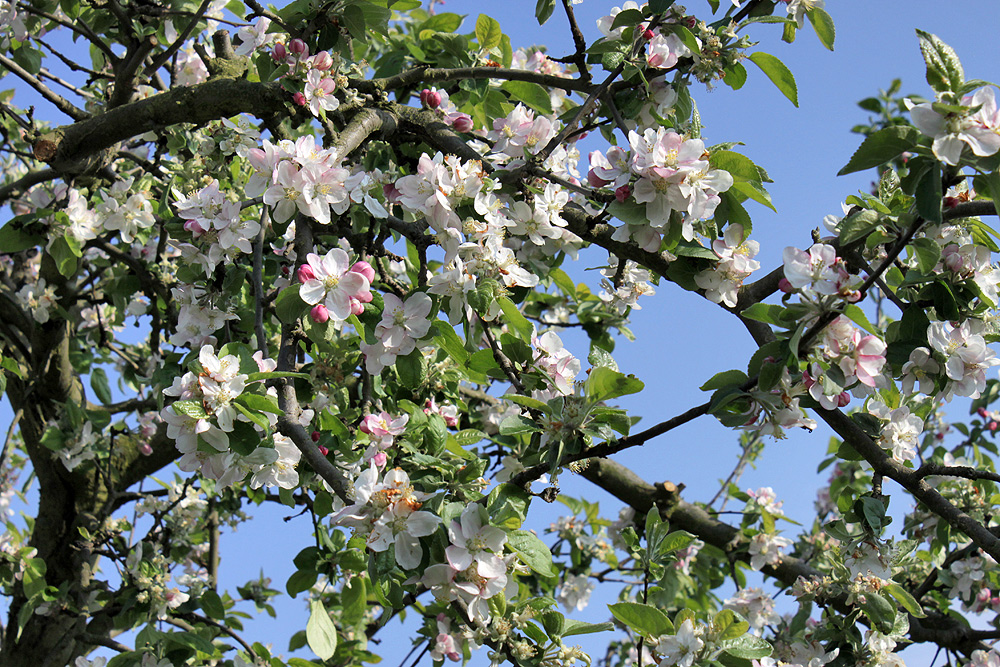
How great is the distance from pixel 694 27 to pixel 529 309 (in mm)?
1723

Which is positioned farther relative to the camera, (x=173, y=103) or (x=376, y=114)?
(x=173, y=103)

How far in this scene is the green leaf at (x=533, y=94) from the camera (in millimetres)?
2145

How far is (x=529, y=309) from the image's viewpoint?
3.31 metres

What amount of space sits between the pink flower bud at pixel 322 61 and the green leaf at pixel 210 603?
182 centimetres

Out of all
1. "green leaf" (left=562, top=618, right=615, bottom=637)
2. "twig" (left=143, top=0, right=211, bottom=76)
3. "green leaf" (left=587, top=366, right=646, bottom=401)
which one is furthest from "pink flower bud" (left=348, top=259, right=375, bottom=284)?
"twig" (left=143, top=0, right=211, bottom=76)

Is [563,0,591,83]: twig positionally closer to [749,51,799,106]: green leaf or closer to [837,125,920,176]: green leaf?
[749,51,799,106]: green leaf

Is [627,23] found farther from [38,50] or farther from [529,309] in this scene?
[38,50]

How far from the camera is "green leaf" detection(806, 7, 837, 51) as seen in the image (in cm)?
179

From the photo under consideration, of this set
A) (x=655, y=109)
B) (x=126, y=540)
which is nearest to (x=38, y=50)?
(x=126, y=540)

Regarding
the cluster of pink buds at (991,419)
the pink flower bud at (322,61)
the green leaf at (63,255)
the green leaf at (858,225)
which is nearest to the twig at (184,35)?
the pink flower bud at (322,61)

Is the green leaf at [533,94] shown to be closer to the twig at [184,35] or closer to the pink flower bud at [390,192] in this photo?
the pink flower bud at [390,192]

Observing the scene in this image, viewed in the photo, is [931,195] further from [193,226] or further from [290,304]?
[193,226]

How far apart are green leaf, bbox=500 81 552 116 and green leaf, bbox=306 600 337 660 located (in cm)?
144

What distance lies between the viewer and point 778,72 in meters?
1.75
